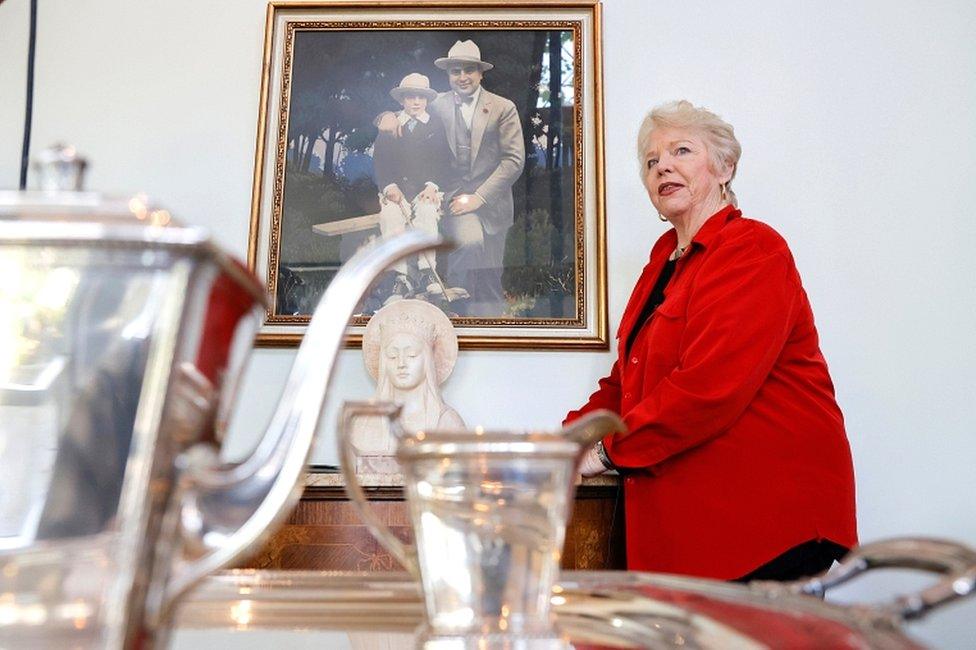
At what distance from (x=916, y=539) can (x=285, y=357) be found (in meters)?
1.87

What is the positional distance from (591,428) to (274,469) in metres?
0.13

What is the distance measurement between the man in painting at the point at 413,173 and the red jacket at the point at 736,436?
2.35 feet

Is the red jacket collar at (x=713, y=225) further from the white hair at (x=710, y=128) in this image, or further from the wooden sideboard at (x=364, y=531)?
the wooden sideboard at (x=364, y=531)

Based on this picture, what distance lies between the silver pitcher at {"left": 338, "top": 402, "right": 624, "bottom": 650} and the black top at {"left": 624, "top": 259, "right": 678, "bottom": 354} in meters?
1.39

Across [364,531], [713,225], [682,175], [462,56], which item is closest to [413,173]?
[462,56]

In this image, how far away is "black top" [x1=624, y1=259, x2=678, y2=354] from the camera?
1.78 metres

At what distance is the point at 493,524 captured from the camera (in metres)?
0.38

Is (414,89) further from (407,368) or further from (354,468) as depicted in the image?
(354,468)

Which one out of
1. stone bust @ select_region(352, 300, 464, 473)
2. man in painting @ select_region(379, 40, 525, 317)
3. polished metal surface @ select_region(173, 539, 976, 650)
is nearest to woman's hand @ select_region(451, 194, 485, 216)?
man in painting @ select_region(379, 40, 525, 317)

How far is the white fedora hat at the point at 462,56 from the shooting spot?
230 centimetres

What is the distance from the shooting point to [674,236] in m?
1.92

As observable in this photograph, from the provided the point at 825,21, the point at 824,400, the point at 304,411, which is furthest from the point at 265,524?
the point at 825,21

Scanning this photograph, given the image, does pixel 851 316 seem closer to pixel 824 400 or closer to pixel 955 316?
pixel 955 316

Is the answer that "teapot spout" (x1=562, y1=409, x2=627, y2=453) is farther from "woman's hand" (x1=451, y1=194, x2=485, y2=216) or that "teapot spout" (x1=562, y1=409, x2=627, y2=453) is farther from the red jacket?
"woman's hand" (x1=451, y1=194, x2=485, y2=216)
